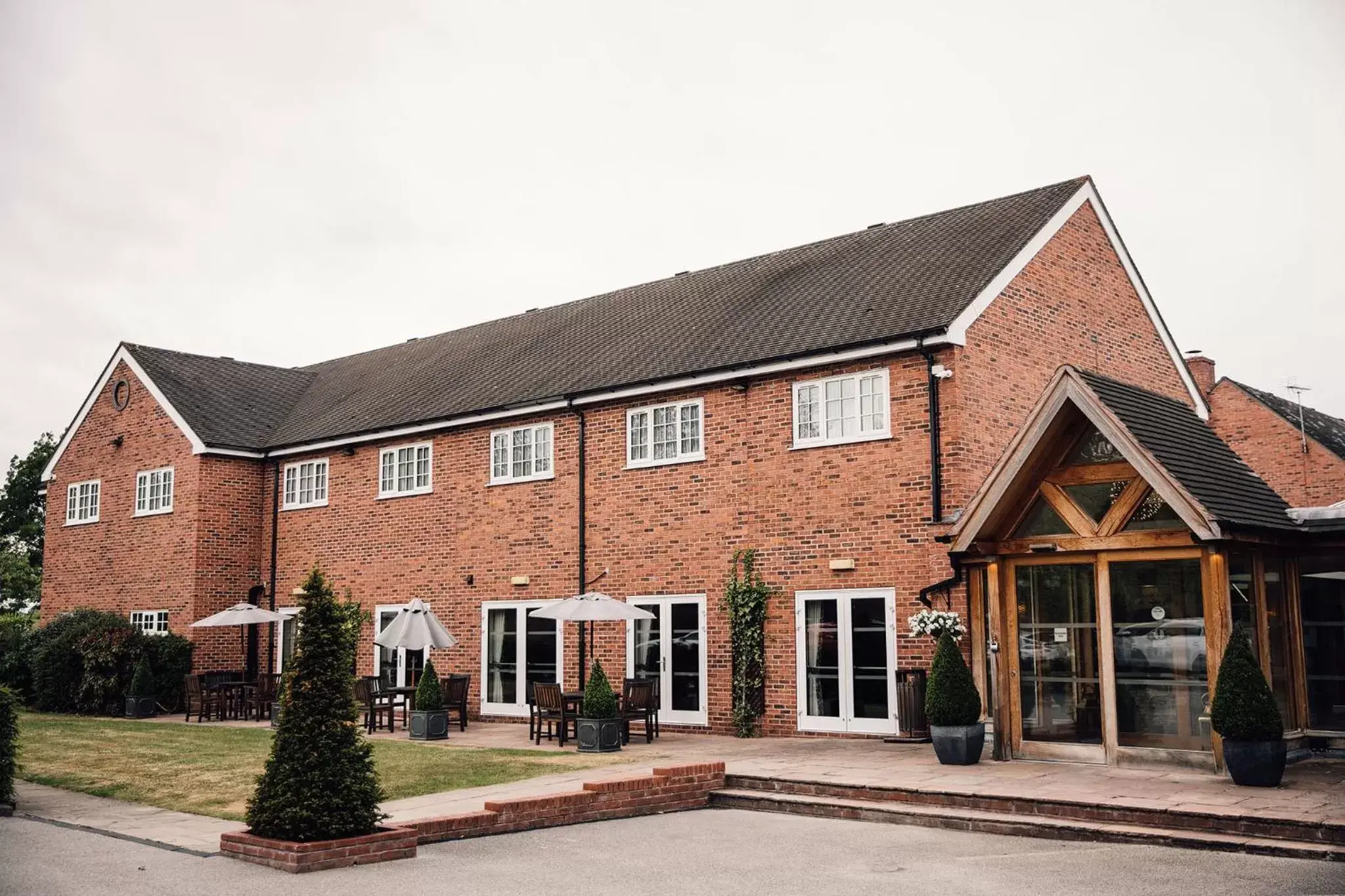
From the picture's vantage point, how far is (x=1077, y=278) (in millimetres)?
19781

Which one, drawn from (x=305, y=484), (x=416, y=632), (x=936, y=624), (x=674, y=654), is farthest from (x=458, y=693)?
(x=936, y=624)

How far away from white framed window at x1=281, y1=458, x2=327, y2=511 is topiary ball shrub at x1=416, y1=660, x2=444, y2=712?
8643 millimetres

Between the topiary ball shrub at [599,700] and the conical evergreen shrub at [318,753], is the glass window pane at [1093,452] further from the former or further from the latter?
the conical evergreen shrub at [318,753]

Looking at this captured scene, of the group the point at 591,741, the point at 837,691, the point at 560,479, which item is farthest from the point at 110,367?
the point at 837,691

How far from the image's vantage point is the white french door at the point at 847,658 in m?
16.4

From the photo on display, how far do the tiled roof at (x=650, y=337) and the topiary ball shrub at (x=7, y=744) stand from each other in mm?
10391

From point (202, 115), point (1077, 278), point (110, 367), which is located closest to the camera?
point (202, 115)

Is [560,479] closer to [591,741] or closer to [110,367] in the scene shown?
[591,741]

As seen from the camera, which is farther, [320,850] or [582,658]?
[582,658]

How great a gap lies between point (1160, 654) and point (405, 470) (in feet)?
52.3

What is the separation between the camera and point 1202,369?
2892cm

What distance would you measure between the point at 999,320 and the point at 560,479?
806cm

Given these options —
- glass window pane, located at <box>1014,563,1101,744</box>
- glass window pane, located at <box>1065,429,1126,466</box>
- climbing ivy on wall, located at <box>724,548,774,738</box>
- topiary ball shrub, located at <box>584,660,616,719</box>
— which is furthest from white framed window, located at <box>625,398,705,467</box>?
glass window pane, located at <box>1065,429,1126,466</box>

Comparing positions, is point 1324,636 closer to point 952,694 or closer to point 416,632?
point 952,694
